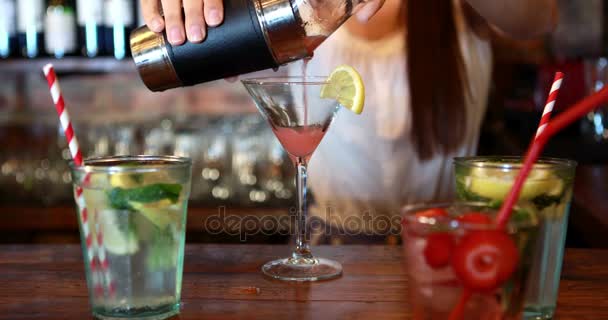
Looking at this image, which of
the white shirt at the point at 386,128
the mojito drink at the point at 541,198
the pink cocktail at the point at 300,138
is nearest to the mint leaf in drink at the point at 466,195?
the mojito drink at the point at 541,198

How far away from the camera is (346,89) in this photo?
114 cm

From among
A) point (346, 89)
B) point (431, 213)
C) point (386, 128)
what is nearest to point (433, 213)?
point (431, 213)

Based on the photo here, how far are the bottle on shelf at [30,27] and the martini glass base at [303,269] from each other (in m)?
1.81

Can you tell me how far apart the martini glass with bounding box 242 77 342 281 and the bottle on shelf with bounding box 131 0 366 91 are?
2.2 inches

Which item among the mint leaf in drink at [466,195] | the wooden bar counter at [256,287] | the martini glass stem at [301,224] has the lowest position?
the wooden bar counter at [256,287]

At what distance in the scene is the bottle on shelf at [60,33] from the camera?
2.56 m

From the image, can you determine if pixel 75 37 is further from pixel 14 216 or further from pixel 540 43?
pixel 540 43

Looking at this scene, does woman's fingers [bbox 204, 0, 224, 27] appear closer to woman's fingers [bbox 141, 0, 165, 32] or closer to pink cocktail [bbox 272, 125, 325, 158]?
woman's fingers [bbox 141, 0, 165, 32]

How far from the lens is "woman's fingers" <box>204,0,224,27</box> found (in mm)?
1061

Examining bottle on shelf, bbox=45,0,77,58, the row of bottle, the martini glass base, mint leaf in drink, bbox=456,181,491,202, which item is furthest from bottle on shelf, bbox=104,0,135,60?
mint leaf in drink, bbox=456,181,491,202

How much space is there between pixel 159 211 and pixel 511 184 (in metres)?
0.40

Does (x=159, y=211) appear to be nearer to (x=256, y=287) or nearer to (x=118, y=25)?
(x=256, y=287)

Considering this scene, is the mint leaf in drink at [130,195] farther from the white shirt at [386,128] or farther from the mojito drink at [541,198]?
the white shirt at [386,128]

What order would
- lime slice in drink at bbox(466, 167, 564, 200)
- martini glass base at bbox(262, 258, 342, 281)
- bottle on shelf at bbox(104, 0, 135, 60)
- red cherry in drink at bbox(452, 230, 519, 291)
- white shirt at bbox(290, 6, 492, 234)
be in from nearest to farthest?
red cherry in drink at bbox(452, 230, 519, 291) → lime slice in drink at bbox(466, 167, 564, 200) → martini glass base at bbox(262, 258, 342, 281) → white shirt at bbox(290, 6, 492, 234) → bottle on shelf at bbox(104, 0, 135, 60)
